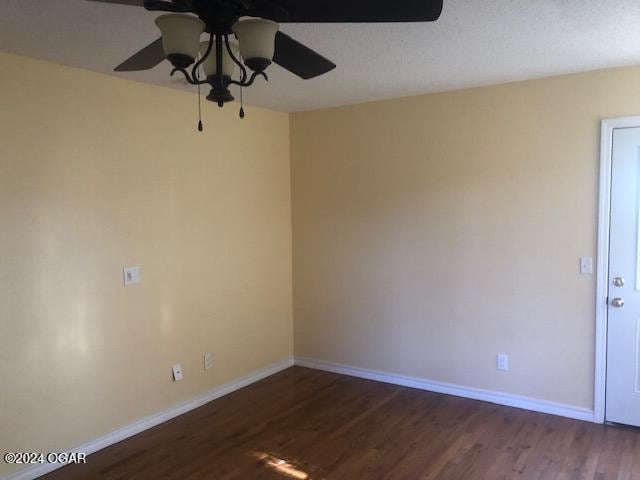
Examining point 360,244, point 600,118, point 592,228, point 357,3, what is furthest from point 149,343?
point 600,118

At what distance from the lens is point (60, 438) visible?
2930mm

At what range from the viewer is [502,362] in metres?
3.69

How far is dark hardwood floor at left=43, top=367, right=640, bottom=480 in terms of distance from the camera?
2822mm

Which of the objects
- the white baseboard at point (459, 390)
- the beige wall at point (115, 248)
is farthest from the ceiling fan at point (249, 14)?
the white baseboard at point (459, 390)

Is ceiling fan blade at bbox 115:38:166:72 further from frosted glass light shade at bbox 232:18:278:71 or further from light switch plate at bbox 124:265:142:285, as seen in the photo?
light switch plate at bbox 124:265:142:285

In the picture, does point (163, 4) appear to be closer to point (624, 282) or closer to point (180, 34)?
point (180, 34)

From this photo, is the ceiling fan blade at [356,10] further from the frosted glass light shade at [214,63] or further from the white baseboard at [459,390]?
the white baseboard at [459,390]

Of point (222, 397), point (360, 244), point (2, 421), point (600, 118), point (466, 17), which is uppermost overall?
point (466, 17)

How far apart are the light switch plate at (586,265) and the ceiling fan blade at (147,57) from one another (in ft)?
9.62

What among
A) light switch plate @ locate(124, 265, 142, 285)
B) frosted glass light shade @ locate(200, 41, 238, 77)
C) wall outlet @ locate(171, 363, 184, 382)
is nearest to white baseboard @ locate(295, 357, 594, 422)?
wall outlet @ locate(171, 363, 184, 382)

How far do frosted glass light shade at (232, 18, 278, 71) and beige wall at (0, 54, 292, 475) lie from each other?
6.02ft

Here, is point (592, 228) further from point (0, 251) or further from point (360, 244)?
point (0, 251)

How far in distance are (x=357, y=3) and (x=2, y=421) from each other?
277 centimetres

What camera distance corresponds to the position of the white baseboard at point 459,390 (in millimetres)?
3459
